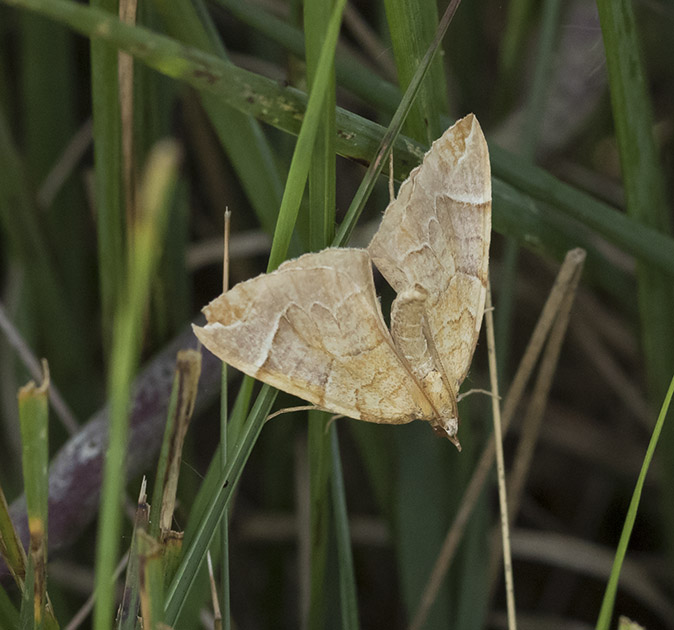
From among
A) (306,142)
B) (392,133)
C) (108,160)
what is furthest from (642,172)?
(108,160)

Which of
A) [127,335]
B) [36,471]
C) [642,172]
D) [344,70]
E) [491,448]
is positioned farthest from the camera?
[491,448]

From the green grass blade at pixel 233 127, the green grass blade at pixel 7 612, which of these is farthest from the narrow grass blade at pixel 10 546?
the green grass blade at pixel 233 127

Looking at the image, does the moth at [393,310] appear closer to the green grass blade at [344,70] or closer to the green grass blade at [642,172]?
the green grass blade at [344,70]

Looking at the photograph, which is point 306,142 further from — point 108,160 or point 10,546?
point 10,546

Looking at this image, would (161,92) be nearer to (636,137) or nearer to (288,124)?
(288,124)

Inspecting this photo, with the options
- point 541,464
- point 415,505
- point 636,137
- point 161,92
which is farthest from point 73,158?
point 541,464

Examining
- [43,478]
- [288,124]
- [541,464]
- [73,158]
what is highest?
[288,124]

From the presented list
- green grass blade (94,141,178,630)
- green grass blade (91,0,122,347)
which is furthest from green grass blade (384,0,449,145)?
green grass blade (94,141,178,630)
